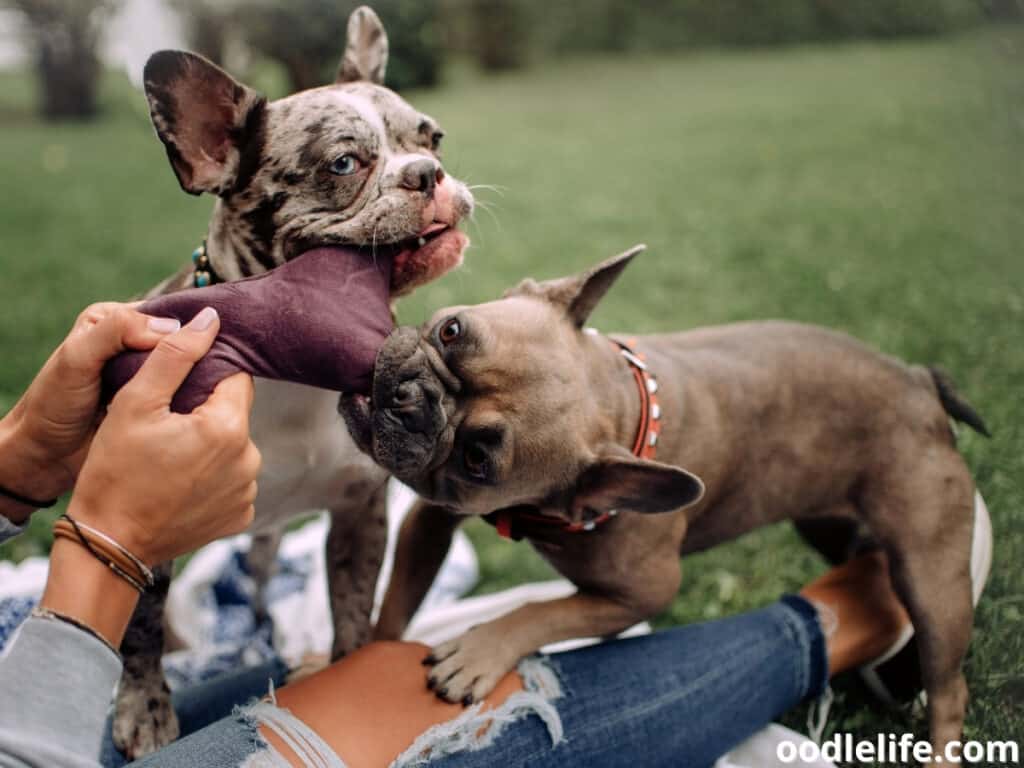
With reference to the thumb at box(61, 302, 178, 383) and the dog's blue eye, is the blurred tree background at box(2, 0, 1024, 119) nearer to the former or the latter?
the dog's blue eye

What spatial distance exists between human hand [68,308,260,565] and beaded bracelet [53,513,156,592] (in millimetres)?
13

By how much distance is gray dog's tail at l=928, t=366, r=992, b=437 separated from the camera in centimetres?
339

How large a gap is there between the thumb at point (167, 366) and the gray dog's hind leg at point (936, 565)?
2.24 meters

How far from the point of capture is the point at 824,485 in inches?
130

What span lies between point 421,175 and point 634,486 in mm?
999

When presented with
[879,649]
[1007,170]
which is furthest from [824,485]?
[1007,170]

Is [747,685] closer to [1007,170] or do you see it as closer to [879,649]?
[879,649]

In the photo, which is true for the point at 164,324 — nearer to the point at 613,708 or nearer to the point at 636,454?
the point at 636,454

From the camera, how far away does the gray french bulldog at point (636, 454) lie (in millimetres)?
2621

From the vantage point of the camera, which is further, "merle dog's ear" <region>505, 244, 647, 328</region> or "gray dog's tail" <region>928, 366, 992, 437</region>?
"gray dog's tail" <region>928, 366, 992, 437</region>

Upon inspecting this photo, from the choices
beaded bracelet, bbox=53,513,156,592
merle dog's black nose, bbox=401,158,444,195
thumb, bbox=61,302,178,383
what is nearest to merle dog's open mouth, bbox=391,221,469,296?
merle dog's black nose, bbox=401,158,444,195

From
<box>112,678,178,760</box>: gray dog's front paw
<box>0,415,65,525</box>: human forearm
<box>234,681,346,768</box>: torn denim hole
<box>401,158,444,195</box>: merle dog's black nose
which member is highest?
<box>401,158,444,195</box>: merle dog's black nose

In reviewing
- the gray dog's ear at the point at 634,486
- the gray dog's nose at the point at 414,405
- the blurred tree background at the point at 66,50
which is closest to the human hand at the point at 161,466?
the gray dog's nose at the point at 414,405

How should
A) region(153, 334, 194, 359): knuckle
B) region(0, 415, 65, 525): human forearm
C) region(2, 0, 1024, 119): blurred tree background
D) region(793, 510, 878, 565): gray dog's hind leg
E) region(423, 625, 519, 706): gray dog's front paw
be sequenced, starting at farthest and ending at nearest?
region(2, 0, 1024, 119): blurred tree background, region(793, 510, 878, 565): gray dog's hind leg, region(423, 625, 519, 706): gray dog's front paw, region(0, 415, 65, 525): human forearm, region(153, 334, 194, 359): knuckle
